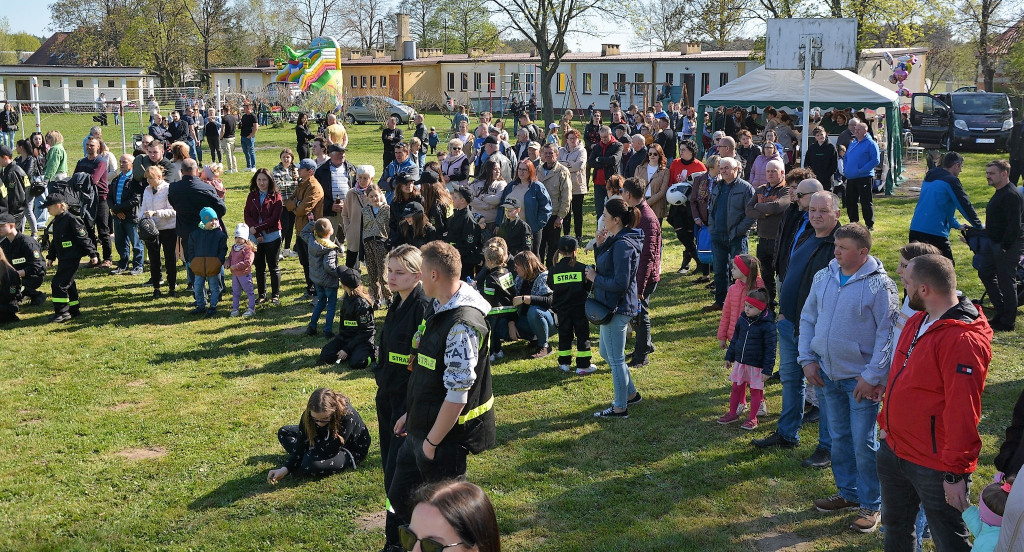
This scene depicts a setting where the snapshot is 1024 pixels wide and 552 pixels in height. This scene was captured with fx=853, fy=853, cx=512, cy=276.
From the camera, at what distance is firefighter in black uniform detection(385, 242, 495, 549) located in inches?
156

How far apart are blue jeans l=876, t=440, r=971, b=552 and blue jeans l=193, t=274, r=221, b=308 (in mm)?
8301

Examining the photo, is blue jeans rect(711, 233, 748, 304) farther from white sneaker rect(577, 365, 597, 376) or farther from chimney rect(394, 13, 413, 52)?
chimney rect(394, 13, 413, 52)

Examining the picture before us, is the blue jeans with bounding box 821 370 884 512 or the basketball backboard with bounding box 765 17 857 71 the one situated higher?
the basketball backboard with bounding box 765 17 857 71

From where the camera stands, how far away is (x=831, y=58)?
14016mm

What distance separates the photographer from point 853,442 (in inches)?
200

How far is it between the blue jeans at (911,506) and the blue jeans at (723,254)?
5197 mm

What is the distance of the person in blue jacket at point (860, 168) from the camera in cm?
1368

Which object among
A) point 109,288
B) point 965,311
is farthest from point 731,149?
point 109,288

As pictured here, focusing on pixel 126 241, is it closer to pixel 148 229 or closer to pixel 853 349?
pixel 148 229

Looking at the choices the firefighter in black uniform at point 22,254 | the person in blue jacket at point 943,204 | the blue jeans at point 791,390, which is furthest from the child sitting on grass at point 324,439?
the firefighter in black uniform at point 22,254

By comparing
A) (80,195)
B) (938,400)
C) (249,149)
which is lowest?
(938,400)

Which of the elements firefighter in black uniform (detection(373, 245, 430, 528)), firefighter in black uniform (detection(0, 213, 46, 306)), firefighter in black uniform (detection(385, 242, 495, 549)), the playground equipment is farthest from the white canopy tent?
the playground equipment

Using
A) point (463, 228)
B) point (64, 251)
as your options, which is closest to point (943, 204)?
point (463, 228)

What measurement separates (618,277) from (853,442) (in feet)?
6.87
